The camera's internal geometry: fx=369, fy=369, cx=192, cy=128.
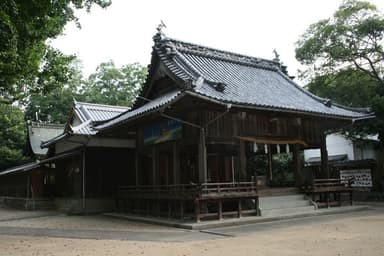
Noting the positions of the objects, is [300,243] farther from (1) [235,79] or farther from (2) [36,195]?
(2) [36,195]

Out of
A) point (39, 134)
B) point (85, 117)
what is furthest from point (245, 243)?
point (39, 134)

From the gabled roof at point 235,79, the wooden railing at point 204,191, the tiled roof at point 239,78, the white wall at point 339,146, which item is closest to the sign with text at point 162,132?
the gabled roof at point 235,79

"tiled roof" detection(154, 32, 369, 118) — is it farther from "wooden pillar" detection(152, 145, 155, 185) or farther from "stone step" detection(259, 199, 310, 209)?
"stone step" detection(259, 199, 310, 209)

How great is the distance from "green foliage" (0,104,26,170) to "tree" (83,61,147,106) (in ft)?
41.2

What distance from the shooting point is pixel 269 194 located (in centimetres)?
1559

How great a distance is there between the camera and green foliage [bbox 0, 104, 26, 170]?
1362 inches

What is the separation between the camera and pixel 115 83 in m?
51.3

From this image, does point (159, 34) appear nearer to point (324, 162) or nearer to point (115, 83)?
point (324, 162)

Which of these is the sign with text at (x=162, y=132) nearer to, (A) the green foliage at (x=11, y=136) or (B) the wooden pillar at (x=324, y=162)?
(B) the wooden pillar at (x=324, y=162)

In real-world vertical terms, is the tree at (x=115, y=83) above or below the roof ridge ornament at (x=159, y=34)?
above

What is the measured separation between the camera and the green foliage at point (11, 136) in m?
34.6

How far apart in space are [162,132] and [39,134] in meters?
20.7

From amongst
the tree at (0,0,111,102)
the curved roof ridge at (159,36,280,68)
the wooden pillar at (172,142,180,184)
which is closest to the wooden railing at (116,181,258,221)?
the wooden pillar at (172,142,180,184)

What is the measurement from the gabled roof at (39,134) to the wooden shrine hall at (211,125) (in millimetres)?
12800
